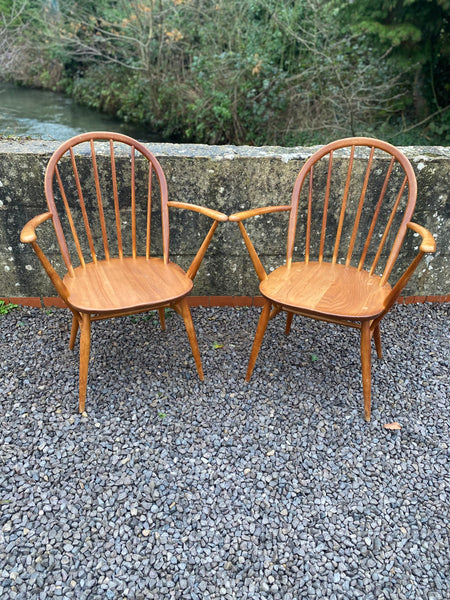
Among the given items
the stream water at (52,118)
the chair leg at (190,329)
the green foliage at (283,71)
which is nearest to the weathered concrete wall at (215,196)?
the chair leg at (190,329)

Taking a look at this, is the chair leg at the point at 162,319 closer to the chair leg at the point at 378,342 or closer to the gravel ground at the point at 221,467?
the gravel ground at the point at 221,467

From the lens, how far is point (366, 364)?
71.3 inches

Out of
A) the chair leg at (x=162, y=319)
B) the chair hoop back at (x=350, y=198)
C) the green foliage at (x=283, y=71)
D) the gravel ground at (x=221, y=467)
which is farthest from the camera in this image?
the green foliage at (x=283, y=71)

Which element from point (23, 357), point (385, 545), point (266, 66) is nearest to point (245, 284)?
point (23, 357)

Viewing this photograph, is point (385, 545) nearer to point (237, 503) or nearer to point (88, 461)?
point (237, 503)

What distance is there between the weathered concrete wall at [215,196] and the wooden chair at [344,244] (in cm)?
13

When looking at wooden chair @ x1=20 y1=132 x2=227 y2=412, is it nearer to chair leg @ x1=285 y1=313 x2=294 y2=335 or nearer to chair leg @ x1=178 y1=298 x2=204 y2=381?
chair leg @ x1=178 y1=298 x2=204 y2=381

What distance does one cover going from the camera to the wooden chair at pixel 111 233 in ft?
5.69

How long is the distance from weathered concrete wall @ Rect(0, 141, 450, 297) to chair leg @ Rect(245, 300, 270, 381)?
0.56 metres

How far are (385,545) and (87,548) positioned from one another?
3.11ft

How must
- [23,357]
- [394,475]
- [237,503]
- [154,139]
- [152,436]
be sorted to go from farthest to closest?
[154,139]
[23,357]
[152,436]
[394,475]
[237,503]

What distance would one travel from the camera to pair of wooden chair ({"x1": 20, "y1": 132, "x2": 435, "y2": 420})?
5.66 ft

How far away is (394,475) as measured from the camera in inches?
64.1

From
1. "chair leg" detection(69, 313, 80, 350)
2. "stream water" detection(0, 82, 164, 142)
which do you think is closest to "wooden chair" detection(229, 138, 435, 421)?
"chair leg" detection(69, 313, 80, 350)
